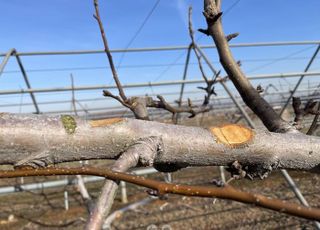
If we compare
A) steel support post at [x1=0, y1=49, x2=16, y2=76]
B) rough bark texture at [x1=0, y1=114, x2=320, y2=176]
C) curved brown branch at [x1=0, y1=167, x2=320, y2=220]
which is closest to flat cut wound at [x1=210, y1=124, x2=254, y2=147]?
rough bark texture at [x1=0, y1=114, x2=320, y2=176]

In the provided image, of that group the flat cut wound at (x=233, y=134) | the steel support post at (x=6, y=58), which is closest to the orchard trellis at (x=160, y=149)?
the flat cut wound at (x=233, y=134)

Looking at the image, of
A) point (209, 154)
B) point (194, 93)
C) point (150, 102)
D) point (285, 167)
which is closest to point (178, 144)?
point (209, 154)

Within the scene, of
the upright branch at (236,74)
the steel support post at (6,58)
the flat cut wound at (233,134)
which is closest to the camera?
the flat cut wound at (233,134)

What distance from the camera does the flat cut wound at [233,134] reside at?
0.58 metres

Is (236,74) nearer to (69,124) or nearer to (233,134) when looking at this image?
(233,134)

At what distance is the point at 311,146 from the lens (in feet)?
2.10

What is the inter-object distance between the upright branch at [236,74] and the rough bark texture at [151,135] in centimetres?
7

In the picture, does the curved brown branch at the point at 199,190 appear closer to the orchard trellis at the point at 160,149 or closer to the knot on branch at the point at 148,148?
the orchard trellis at the point at 160,149

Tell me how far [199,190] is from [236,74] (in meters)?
0.44

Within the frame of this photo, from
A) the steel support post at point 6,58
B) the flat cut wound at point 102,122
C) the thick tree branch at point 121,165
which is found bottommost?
the thick tree branch at point 121,165

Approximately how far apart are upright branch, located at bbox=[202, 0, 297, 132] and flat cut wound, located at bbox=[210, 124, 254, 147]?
0.11 meters

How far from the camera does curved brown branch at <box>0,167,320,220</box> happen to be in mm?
304

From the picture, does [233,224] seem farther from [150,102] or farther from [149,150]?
[149,150]

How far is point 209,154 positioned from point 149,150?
0.11m
